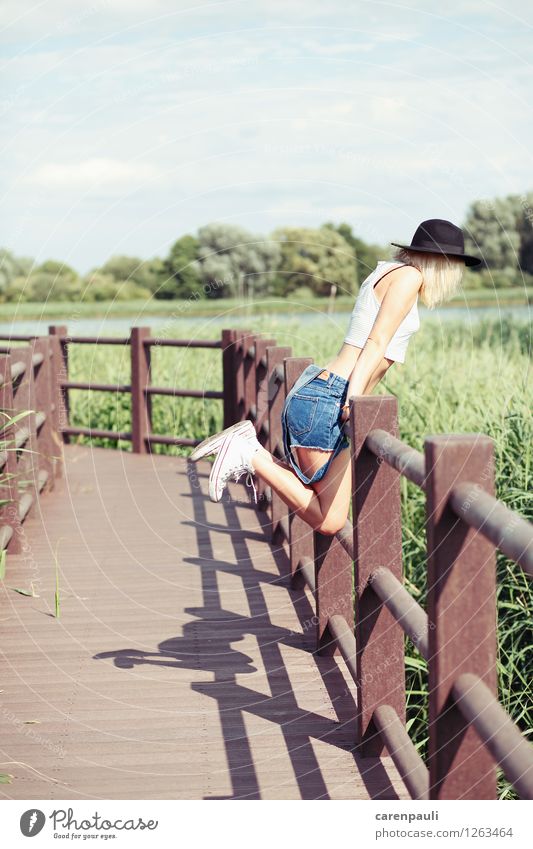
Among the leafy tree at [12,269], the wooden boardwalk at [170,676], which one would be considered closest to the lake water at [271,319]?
the wooden boardwalk at [170,676]

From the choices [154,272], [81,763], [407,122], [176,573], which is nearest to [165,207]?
[407,122]

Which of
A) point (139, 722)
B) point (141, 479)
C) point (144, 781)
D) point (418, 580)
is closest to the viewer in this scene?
point (144, 781)

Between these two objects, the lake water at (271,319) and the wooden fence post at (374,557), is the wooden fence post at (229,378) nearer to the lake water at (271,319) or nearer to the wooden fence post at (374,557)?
the lake water at (271,319)

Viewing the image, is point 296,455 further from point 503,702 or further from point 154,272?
point 154,272

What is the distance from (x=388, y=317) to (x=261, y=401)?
3.25m

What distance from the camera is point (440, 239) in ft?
12.0

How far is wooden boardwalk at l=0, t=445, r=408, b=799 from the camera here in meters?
3.12

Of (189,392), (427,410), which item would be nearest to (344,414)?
(427,410)

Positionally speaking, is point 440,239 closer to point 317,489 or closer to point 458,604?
point 317,489

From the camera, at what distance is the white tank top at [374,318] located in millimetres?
3760

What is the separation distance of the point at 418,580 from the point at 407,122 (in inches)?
78.8

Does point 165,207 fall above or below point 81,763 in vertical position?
above

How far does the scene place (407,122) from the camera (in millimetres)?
5227
